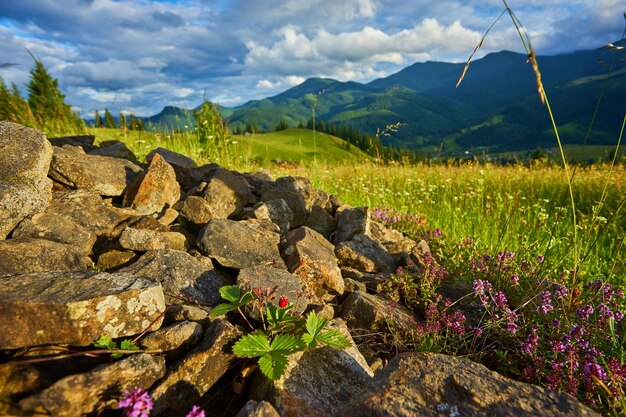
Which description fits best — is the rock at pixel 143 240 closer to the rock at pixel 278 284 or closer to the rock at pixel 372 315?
the rock at pixel 278 284

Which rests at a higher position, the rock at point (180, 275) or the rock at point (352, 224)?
the rock at point (180, 275)

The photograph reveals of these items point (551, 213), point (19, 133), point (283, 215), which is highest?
point (19, 133)

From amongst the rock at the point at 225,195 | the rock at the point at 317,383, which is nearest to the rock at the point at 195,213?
the rock at the point at 225,195

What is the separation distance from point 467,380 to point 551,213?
31.5 feet

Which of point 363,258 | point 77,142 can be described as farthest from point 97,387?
point 77,142

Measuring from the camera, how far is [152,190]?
16.0ft

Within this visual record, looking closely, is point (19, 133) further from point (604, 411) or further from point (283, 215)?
point (604, 411)

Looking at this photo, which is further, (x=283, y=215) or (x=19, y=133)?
(x=283, y=215)

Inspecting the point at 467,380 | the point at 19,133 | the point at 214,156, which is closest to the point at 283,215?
the point at 19,133

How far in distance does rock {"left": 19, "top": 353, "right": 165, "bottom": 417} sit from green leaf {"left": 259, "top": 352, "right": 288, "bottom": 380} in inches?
28.0

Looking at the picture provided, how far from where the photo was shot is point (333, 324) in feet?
10.6

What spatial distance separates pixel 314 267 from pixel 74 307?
2401 millimetres

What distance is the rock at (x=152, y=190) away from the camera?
4.81 meters

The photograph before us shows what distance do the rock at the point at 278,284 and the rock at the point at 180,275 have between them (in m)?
0.39
